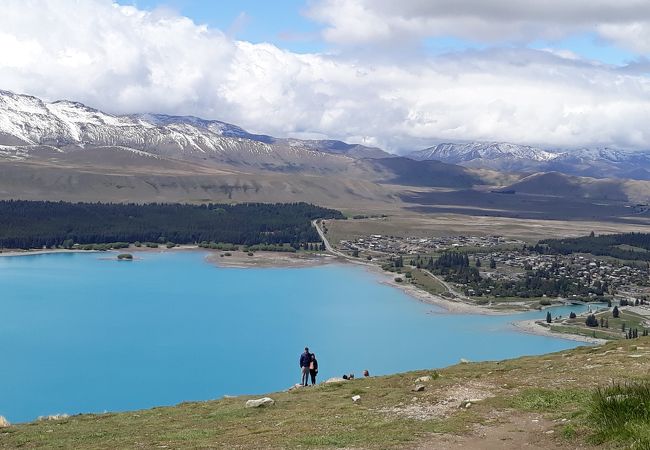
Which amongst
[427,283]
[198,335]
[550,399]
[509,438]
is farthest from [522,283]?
[509,438]

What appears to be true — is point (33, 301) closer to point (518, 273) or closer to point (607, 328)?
point (607, 328)

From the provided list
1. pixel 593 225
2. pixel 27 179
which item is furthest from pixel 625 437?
pixel 27 179

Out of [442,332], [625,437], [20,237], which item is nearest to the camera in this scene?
[625,437]

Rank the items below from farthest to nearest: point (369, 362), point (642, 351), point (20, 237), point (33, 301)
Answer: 1. point (20, 237)
2. point (33, 301)
3. point (369, 362)
4. point (642, 351)

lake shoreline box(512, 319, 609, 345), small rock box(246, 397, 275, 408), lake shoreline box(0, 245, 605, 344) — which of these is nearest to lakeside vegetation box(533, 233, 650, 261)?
lake shoreline box(0, 245, 605, 344)

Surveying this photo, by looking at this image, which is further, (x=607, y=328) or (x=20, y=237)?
(x=20, y=237)

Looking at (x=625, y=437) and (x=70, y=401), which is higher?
(x=625, y=437)

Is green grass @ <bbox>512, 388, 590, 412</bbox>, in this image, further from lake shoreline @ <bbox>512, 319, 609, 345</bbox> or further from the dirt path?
lake shoreline @ <bbox>512, 319, 609, 345</bbox>
